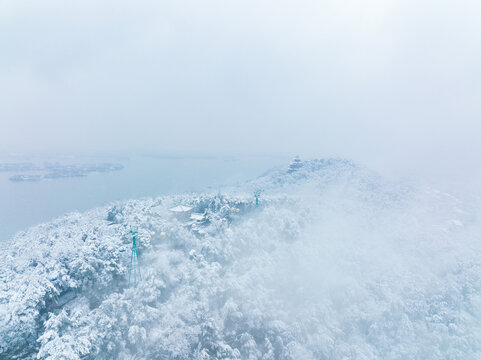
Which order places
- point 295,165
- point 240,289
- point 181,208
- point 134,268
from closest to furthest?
point 240,289, point 134,268, point 181,208, point 295,165

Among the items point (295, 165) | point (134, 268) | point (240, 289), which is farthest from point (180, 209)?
point (295, 165)

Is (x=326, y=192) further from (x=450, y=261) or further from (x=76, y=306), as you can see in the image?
(x=76, y=306)

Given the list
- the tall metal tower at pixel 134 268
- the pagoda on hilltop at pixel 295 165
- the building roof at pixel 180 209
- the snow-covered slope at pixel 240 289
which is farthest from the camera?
the pagoda on hilltop at pixel 295 165

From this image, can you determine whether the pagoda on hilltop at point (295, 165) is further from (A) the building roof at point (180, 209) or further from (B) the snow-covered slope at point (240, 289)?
(A) the building roof at point (180, 209)

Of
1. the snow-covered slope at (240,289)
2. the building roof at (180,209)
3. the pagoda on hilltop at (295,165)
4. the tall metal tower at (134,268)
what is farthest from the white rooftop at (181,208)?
the pagoda on hilltop at (295,165)

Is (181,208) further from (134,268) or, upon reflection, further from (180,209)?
(134,268)

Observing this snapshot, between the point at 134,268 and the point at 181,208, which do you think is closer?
the point at 134,268

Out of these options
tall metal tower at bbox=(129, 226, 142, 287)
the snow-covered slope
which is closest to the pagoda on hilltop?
the snow-covered slope

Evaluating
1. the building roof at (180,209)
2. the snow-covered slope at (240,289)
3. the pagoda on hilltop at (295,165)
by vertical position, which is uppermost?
the pagoda on hilltop at (295,165)

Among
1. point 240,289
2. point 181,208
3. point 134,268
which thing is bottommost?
point 240,289

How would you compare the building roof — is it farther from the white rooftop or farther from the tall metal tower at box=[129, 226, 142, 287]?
the tall metal tower at box=[129, 226, 142, 287]
